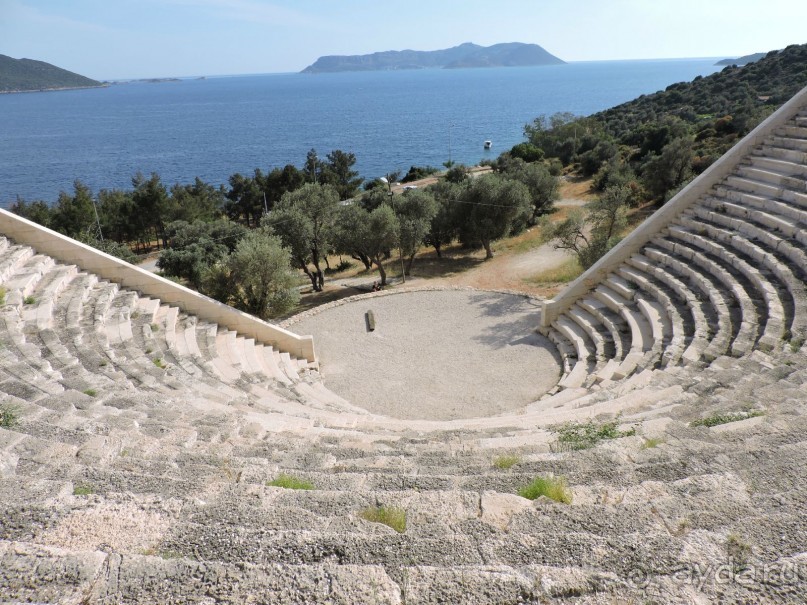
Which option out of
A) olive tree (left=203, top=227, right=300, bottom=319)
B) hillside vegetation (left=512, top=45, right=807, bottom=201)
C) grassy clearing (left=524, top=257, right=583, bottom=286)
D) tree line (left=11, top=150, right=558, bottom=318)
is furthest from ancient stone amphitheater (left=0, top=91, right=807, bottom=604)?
hillside vegetation (left=512, top=45, right=807, bottom=201)

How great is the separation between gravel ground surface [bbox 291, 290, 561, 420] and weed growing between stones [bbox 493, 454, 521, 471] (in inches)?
209

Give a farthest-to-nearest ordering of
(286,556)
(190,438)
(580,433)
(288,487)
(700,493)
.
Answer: (580,433)
(190,438)
(288,487)
(700,493)
(286,556)

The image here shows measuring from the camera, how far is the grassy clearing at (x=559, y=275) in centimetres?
2197

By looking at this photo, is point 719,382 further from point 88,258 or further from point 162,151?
point 162,151

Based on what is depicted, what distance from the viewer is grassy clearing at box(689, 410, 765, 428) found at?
19.6ft

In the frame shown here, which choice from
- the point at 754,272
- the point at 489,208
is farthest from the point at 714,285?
the point at 489,208

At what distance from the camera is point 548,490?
418 centimetres

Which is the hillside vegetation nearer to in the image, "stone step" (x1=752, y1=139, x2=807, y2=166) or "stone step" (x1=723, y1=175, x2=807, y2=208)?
"stone step" (x1=752, y1=139, x2=807, y2=166)

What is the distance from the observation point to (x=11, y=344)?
27.2 ft

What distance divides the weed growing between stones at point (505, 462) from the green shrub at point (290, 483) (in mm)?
1888

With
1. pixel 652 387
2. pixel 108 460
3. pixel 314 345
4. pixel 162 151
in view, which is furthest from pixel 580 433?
pixel 162 151

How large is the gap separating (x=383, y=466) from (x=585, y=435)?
2.53 meters

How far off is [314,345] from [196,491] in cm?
1083

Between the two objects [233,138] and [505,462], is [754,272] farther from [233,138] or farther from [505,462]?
[233,138]
